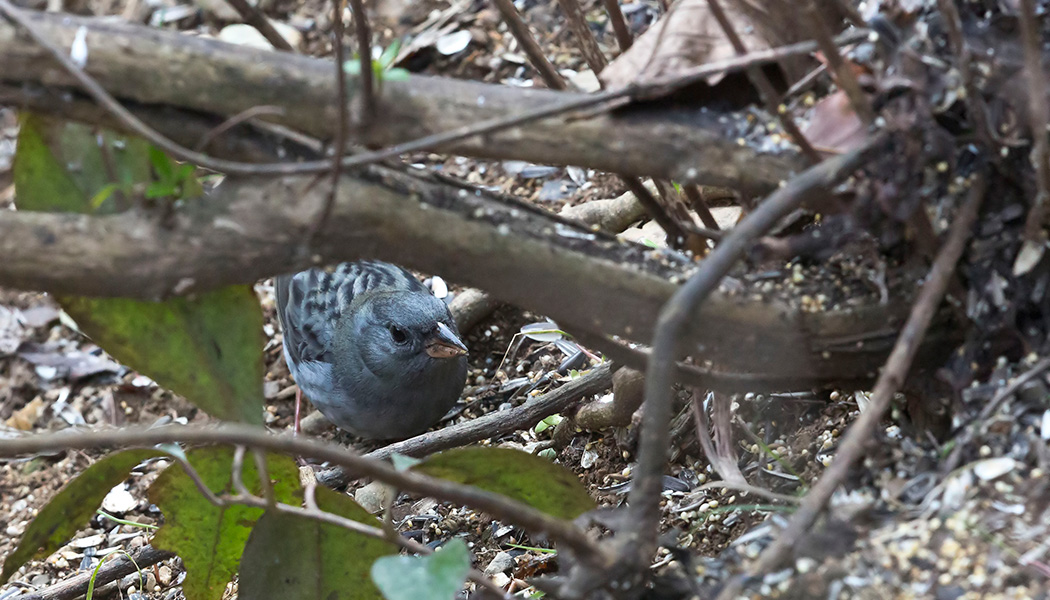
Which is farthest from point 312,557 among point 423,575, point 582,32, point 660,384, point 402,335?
point 402,335

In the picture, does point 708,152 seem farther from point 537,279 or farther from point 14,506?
point 14,506

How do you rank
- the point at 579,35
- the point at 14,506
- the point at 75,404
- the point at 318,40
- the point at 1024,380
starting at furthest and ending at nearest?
the point at 318,40 < the point at 75,404 < the point at 14,506 < the point at 579,35 < the point at 1024,380

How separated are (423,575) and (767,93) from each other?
945 mm

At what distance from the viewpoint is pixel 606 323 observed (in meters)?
1.87

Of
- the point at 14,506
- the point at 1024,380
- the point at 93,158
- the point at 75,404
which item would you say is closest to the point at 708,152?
the point at 1024,380

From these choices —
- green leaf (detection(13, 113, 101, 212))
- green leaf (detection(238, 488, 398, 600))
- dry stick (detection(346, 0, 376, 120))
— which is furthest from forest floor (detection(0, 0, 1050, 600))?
dry stick (detection(346, 0, 376, 120))

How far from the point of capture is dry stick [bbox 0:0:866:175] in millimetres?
1510

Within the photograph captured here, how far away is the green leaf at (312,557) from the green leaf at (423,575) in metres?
0.51

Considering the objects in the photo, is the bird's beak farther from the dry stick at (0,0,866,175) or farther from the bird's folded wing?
the dry stick at (0,0,866,175)

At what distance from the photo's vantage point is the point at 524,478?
1.87 metres

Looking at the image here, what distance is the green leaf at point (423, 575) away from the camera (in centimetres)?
141

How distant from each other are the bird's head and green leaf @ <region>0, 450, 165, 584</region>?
1.82 m

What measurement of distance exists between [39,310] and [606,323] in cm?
356

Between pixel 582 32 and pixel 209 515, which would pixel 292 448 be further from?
pixel 582 32
